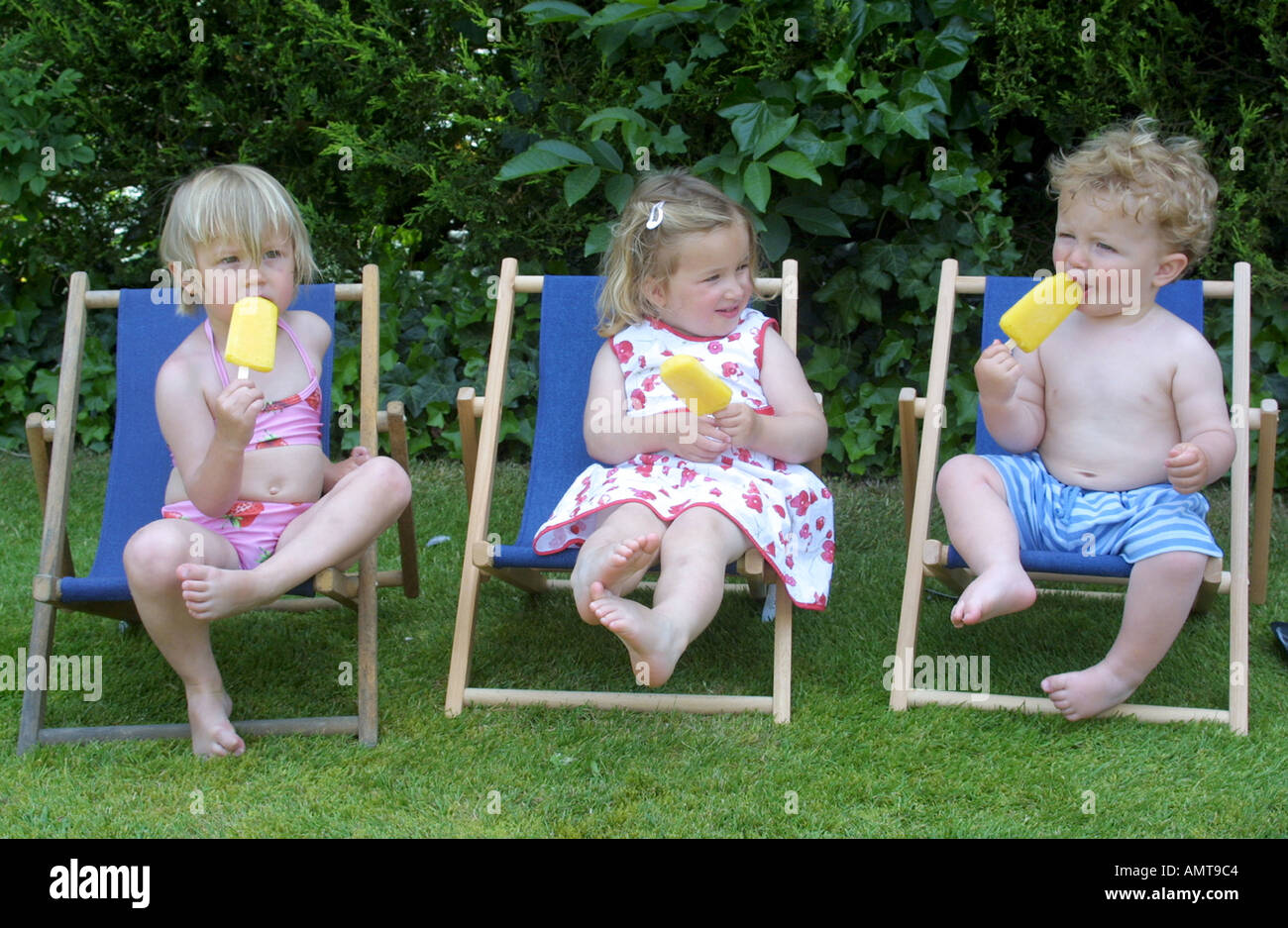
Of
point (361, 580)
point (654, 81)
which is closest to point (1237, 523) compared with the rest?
point (361, 580)

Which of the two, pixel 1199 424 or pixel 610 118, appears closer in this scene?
pixel 1199 424

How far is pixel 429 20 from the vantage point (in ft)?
15.7

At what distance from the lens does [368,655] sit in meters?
2.91

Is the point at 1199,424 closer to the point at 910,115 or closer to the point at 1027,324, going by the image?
the point at 1027,324

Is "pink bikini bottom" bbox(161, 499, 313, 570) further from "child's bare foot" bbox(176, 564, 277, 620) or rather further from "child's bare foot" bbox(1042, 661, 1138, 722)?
"child's bare foot" bbox(1042, 661, 1138, 722)

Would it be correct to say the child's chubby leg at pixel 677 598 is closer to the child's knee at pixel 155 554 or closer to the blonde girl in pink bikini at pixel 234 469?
the blonde girl in pink bikini at pixel 234 469

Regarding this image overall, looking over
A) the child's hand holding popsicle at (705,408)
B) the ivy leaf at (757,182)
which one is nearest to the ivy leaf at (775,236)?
the ivy leaf at (757,182)

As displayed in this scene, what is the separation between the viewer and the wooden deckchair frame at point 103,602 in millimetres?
2826

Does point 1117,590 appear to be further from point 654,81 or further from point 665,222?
point 654,81

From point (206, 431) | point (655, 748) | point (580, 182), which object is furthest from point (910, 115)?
point (206, 431)

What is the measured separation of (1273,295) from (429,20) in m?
3.11

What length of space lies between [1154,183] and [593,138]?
5.86 ft

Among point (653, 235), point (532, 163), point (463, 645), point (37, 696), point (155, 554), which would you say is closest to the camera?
point (155, 554)

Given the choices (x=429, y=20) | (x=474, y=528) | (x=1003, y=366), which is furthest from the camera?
(x=429, y=20)
